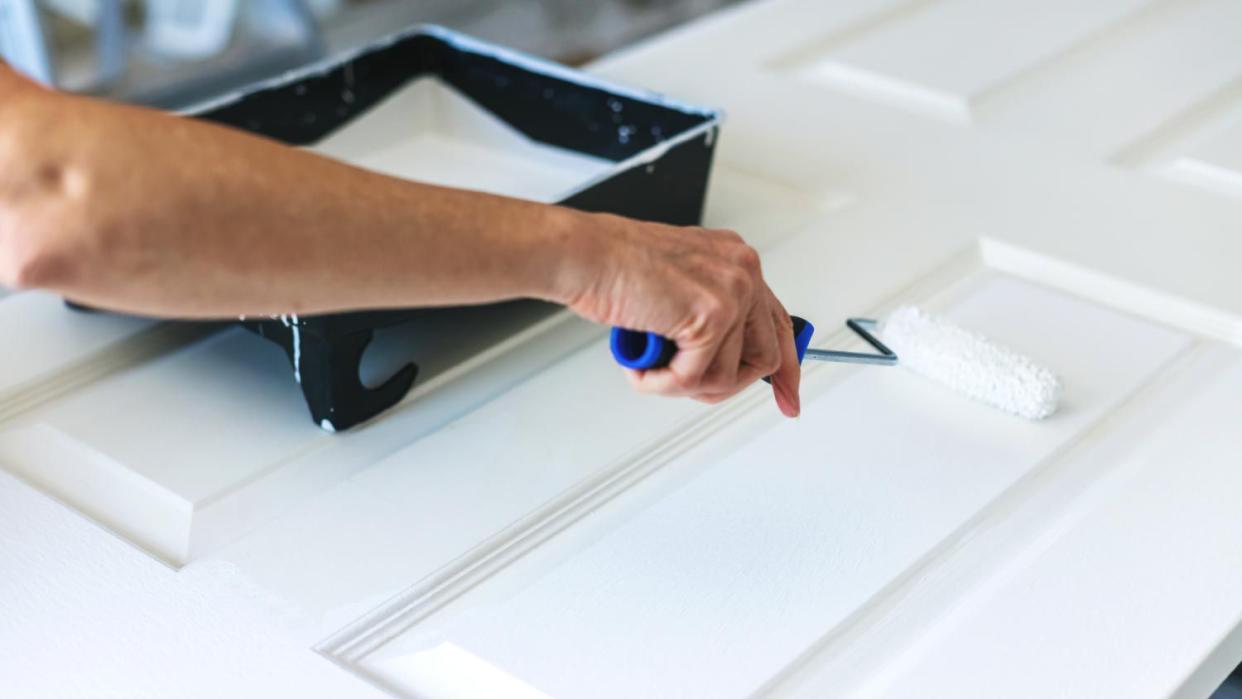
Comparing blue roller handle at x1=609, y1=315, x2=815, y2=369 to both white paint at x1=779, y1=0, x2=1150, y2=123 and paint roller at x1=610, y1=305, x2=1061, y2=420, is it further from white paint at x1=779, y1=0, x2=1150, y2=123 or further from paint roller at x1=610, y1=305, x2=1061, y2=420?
white paint at x1=779, y1=0, x2=1150, y2=123

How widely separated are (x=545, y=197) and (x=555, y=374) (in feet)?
0.87

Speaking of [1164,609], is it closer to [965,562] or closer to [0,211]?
[965,562]

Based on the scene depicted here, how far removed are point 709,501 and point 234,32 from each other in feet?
9.34

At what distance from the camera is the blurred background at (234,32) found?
2883 millimetres

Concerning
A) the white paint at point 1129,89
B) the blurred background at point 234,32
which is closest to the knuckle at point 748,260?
the white paint at point 1129,89

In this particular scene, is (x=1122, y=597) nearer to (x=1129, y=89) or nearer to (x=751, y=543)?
(x=751, y=543)

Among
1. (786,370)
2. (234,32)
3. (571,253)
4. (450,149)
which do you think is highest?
(571,253)

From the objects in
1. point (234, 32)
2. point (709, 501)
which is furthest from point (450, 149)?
point (234, 32)

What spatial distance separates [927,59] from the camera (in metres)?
1.54

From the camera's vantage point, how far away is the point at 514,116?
127 centimetres

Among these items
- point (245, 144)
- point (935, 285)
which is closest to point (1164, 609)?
point (935, 285)

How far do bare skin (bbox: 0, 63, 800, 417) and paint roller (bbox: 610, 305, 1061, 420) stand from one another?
0.24m

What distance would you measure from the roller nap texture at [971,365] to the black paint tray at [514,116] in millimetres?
218

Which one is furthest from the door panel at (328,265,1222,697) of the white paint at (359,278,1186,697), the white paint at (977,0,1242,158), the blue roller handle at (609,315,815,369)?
the white paint at (977,0,1242,158)
